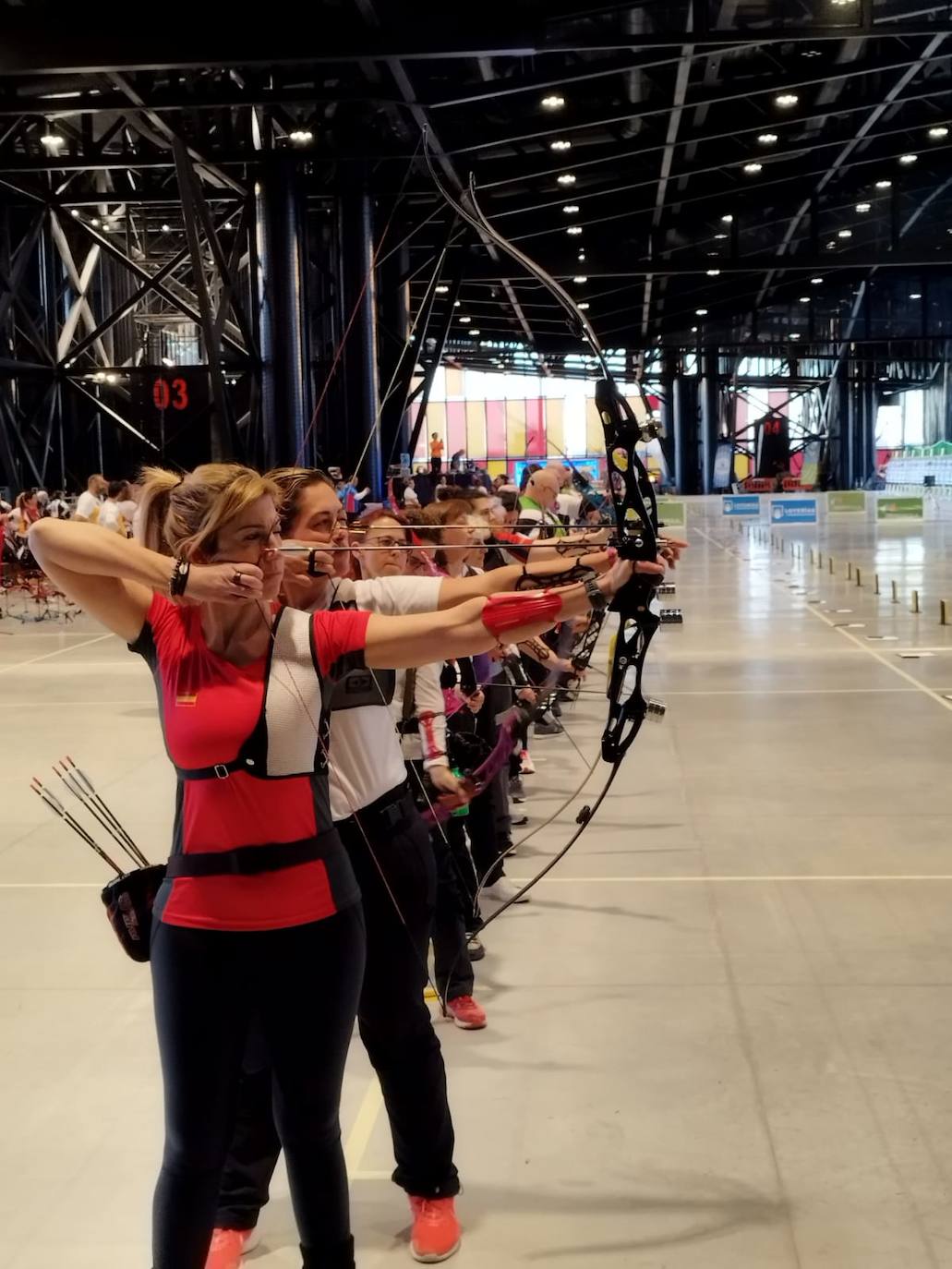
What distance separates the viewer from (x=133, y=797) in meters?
7.35

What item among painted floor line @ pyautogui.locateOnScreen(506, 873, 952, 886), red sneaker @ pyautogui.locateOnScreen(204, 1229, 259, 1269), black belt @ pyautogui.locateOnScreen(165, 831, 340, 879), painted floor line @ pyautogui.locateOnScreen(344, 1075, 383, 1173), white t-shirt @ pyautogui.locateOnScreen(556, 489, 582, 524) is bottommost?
painted floor line @ pyautogui.locateOnScreen(344, 1075, 383, 1173)

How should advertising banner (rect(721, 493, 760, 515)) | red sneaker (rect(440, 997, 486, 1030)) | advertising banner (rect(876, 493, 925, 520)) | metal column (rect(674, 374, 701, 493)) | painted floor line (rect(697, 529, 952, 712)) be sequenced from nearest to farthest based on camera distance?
1. red sneaker (rect(440, 997, 486, 1030))
2. painted floor line (rect(697, 529, 952, 712))
3. advertising banner (rect(876, 493, 925, 520))
4. advertising banner (rect(721, 493, 760, 515))
5. metal column (rect(674, 374, 701, 493))

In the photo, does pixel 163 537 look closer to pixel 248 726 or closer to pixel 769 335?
pixel 248 726

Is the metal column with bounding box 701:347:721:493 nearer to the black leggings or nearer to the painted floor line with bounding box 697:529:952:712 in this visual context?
the painted floor line with bounding box 697:529:952:712

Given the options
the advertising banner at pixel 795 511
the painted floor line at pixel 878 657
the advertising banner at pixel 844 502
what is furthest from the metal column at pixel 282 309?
the advertising banner at pixel 844 502

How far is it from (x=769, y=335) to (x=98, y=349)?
81.5 ft

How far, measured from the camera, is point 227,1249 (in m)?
2.87

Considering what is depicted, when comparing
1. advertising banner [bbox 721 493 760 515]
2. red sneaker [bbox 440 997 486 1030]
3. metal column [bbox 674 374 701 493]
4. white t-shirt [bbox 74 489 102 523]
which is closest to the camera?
red sneaker [bbox 440 997 486 1030]

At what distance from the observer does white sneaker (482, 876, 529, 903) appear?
533 centimetres

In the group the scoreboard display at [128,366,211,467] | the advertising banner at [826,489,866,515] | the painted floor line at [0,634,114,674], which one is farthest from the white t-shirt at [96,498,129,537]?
the advertising banner at [826,489,866,515]

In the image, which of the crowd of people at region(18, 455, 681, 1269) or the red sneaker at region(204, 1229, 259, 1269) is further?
the red sneaker at region(204, 1229, 259, 1269)

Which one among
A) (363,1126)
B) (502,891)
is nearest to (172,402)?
(502,891)

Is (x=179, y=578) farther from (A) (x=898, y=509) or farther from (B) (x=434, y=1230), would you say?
(A) (x=898, y=509)

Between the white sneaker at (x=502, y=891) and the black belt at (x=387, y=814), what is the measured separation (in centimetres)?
228
